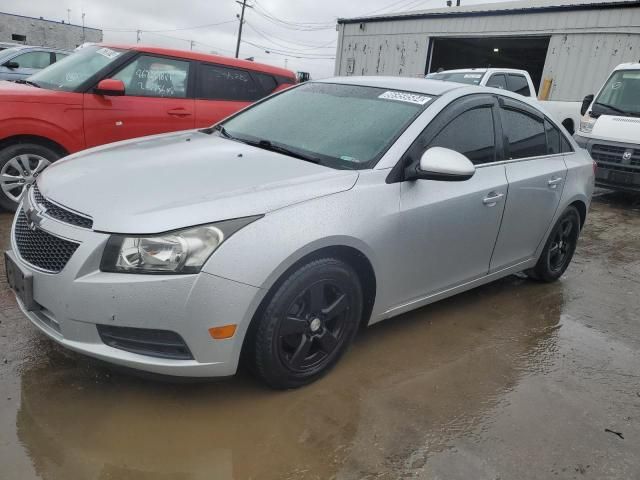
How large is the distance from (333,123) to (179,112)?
9.64 ft

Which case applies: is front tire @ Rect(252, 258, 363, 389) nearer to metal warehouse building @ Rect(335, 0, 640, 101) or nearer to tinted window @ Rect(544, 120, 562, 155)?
tinted window @ Rect(544, 120, 562, 155)

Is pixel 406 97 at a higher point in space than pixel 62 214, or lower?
higher

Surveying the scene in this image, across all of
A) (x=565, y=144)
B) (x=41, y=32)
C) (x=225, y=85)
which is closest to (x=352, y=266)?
(x=565, y=144)

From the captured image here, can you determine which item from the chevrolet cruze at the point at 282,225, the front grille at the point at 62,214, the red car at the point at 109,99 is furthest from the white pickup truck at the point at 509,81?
the front grille at the point at 62,214

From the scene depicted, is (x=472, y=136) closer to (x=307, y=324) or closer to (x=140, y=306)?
(x=307, y=324)

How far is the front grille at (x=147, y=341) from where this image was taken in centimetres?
226

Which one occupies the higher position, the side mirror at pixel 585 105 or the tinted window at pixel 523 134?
the side mirror at pixel 585 105

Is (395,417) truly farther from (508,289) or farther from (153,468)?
(508,289)

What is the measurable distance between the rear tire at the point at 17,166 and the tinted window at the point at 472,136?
359 cm

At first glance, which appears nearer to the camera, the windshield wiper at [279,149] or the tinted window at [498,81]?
the windshield wiper at [279,149]

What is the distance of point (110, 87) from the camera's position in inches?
199

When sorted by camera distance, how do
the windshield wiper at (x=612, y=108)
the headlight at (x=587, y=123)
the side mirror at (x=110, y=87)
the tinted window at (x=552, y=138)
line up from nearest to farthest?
the tinted window at (x=552, y=138) < the side mirror at (x=110, y=87) < the windshield wiper at (x=612, y=108) < the headlight at (x=587, y=123)

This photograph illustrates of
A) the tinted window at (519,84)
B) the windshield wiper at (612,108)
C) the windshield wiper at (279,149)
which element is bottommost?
the windshield wiper at (279,149)

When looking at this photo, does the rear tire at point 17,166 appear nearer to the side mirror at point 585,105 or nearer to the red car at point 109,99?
Result: the red car at point 109,99
